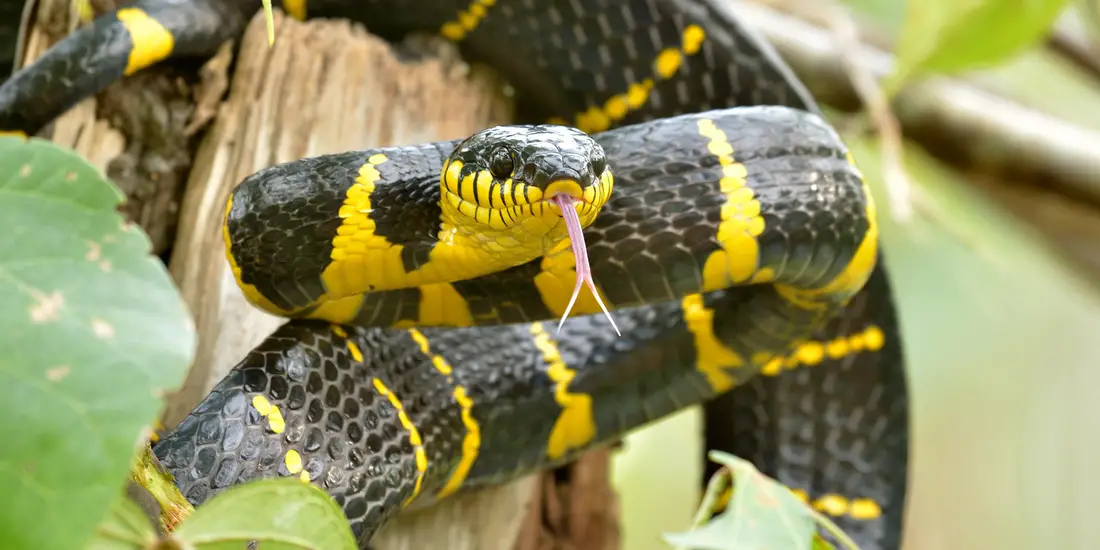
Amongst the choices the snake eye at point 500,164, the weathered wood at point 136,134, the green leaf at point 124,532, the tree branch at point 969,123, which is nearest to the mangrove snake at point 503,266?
the snake eye at point 500,164

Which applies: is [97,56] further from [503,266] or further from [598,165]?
[598,165]

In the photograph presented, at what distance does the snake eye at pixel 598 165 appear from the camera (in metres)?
1.09

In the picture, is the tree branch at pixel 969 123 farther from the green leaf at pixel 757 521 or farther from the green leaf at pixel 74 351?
the green leaf at pixel 74 351

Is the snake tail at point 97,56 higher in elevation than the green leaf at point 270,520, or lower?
lower

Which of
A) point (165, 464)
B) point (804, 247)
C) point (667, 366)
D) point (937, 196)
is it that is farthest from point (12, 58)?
point (937, 196)

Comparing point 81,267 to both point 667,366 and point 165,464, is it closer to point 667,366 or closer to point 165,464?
point 165,464

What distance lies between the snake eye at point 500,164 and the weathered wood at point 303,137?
0.66 metres

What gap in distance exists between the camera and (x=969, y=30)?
210 cm

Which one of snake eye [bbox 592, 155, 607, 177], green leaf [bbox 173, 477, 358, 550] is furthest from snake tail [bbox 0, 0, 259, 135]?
green leaf [bbox 173, 477, 358, 550]

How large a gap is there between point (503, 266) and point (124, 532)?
0.66 meters

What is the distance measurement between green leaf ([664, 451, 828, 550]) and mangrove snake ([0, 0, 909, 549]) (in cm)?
31

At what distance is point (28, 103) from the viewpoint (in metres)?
1.48

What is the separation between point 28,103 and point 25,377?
1127 mm

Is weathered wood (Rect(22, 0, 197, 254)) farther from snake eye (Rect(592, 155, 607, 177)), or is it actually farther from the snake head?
snake eye (Rect(592, 155, 607, 177))
